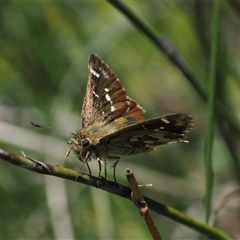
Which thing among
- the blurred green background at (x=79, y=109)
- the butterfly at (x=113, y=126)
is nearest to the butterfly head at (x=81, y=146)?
the butterfly at (x=113, y=126)

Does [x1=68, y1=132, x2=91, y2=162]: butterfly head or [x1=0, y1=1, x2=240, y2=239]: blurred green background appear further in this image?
[x1=0, y1=1, x2=240, y2=239]: blurred green background

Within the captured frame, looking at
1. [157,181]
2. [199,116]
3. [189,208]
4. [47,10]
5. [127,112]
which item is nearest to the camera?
[127,112]

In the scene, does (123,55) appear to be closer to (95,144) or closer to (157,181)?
(157,181)

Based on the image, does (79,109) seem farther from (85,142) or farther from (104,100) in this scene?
(85,142)

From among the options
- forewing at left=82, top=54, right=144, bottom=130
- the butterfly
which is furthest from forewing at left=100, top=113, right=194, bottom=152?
forewing at left=82, top=54, right=144, bottom=130

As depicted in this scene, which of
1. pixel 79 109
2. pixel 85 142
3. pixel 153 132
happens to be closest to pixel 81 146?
pixel 85 142

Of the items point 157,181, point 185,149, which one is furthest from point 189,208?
point 185,149

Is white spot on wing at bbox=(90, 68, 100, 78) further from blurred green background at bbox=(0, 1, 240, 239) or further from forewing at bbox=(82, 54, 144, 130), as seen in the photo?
blurred green background at bbox=(0, 1, 240, 239)
